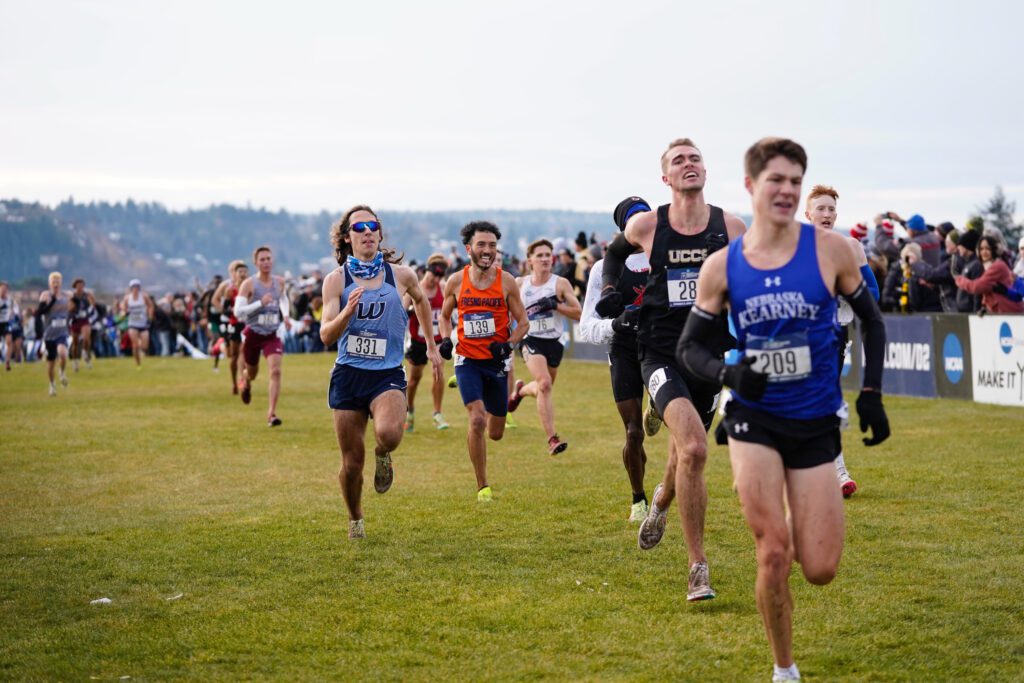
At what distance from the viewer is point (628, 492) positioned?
458 inches

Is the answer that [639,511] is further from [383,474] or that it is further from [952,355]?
[952,355]

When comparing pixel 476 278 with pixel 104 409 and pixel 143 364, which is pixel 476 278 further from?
pixel 143 364

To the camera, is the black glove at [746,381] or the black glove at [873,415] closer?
the black glove at [746,381]

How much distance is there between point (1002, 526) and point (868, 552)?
4.73ft

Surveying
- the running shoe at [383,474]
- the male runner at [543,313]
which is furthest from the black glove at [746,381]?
the male runner at [543,313]

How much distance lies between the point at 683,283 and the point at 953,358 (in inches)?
492

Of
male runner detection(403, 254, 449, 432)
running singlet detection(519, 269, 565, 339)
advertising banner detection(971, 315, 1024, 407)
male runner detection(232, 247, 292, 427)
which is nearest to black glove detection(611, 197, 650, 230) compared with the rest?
running singlet detection(519, 269, 565, 339)

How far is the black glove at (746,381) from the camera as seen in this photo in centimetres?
534

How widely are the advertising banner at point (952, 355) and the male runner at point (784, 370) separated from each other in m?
13.7

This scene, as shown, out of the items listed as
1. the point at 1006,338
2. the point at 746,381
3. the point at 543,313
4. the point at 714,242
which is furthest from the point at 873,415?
the point at 1006,338

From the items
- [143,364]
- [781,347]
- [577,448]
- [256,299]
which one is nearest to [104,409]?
[256,299]

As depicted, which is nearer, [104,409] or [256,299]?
[256,299]

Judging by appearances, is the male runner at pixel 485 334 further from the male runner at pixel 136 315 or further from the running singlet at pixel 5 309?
the running singlet at pixel 5 309

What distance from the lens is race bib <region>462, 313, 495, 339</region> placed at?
38.3 feet
